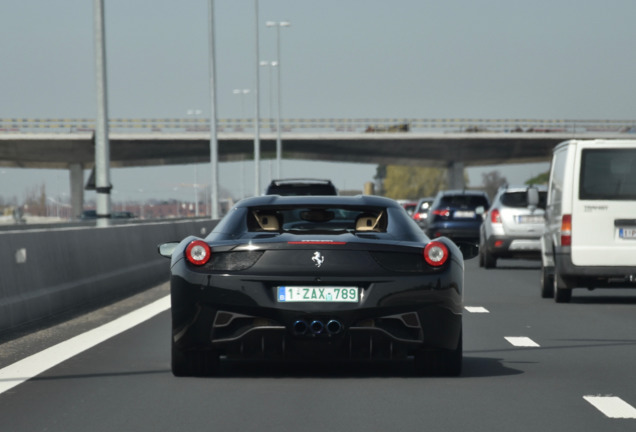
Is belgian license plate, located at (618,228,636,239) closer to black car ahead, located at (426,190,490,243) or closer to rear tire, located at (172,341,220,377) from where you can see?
rear tire, located at (172,341,220,377)

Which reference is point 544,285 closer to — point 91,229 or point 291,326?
point 91,229

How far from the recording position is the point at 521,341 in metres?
11.2

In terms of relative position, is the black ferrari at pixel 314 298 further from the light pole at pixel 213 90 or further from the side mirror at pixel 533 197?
the light pole at pixel 213 90

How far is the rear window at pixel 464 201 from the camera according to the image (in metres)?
32.4

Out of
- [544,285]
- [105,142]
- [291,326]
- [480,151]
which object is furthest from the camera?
[480,151]

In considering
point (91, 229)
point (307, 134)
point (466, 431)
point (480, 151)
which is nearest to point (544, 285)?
point (91, 229)

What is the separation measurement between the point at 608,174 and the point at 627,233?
0.70m

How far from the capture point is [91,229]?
16.1 m

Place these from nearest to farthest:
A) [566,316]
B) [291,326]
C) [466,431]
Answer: [466,431]
[291,326]
[566,316]

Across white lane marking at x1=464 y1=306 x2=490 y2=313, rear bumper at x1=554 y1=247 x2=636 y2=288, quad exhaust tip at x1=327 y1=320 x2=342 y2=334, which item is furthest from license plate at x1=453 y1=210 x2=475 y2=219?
quad exhaust tip at x1=327 y1=320 x2=342 y2=334

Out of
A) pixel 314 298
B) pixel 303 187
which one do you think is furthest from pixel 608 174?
pixel 303 187

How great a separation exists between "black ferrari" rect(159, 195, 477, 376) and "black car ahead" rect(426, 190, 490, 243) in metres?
23.4

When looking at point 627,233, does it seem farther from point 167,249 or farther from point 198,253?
point 198,253

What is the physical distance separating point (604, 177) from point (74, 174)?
83008mm
